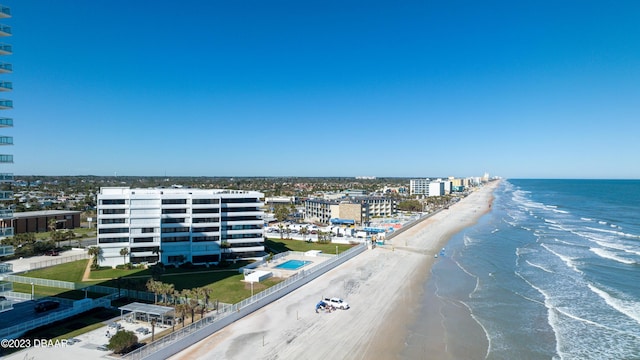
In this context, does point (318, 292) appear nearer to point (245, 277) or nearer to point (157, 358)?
point (245, 277)

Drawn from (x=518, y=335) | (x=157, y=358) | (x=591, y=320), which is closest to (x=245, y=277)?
(x=157, y=358)

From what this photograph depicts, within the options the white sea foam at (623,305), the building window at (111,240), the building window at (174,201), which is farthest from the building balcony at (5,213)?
the white sea foam at (623,305)

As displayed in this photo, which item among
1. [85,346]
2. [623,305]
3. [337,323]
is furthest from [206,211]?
[623,305]

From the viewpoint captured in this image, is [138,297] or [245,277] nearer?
[138,297]

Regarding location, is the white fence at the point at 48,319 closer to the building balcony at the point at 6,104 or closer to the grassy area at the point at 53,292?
the grassy area at the point at 53,292

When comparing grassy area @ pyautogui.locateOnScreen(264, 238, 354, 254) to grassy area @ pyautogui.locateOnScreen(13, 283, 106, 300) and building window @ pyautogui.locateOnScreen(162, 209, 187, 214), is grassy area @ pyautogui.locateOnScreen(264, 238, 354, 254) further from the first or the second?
grassy area @ pyautogui.locateOnScreen(13, 283, 106, 300)
